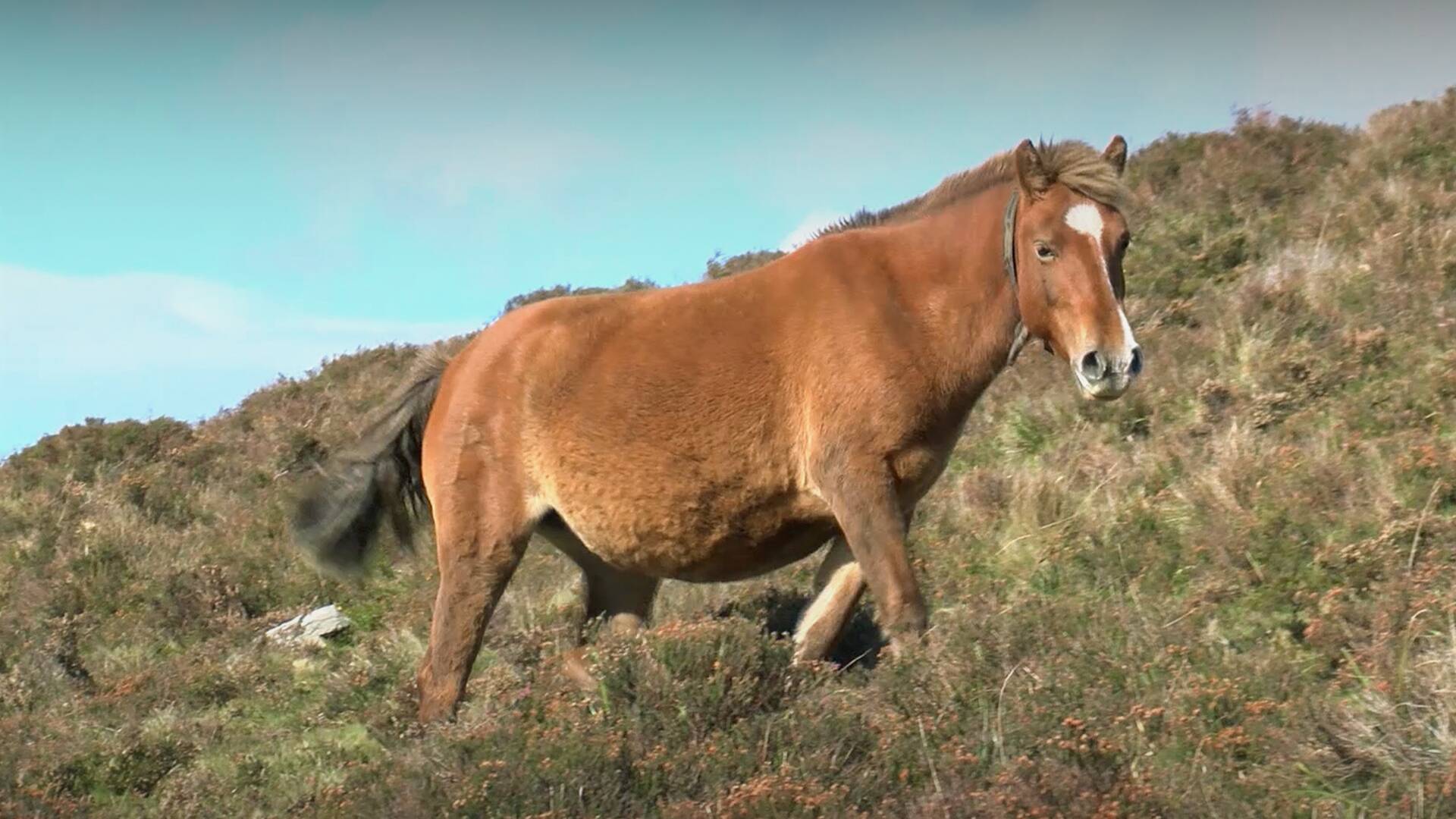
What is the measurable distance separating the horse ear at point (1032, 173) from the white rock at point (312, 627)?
19.7 feet

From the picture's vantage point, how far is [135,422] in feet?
58.8

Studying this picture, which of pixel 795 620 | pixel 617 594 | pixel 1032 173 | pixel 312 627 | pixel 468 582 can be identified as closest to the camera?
pixel 1032 173

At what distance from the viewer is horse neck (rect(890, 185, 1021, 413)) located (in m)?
6.17

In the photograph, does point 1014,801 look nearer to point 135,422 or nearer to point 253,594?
point 253,594

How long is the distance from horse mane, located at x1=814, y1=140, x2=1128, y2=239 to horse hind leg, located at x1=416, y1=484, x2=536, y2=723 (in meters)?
2.13

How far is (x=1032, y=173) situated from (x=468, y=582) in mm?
3342

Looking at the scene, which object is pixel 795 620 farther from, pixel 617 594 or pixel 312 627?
pixel 312 627

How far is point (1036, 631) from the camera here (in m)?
5.67

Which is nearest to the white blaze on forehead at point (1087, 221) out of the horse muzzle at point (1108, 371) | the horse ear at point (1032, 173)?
the horse ear at point (1032, 173)

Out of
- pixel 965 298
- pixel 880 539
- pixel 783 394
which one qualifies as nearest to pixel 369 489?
pixel 783 394

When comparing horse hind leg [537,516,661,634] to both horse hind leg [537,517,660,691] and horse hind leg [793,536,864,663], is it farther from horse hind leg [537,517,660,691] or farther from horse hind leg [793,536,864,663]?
horse hind leg [793,536,864,663]

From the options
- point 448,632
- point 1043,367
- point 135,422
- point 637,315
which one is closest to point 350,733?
point 448,632

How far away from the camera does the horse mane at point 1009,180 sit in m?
6.06

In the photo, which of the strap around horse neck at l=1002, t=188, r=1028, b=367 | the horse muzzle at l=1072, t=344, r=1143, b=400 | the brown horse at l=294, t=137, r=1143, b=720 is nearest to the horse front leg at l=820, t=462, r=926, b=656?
the brown horse at l=294, t=137, r=1143, b=720
